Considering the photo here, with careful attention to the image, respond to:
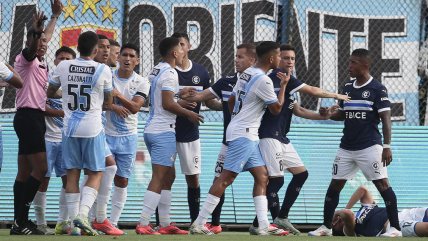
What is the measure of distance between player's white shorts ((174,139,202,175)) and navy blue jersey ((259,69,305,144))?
0.85 metres

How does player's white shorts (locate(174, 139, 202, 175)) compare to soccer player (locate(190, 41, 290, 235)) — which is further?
player's white shorts (locate(174, 139, 202, 175))

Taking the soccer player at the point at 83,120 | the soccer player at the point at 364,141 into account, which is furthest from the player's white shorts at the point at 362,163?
the soccer player at the point at 83,120

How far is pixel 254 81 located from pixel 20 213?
2.98 metres

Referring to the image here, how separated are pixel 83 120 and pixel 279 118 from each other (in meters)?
2.45

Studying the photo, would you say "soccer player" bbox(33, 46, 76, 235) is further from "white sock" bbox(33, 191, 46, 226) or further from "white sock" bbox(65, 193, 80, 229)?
"white sock" bbox(65, 193, 80, 229)

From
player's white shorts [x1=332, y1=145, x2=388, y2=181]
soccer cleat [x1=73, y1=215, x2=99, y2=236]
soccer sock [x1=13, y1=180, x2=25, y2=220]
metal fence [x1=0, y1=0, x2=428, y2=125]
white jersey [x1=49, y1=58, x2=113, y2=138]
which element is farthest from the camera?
metal fence [x1=0, y1=0, x2=428, y2=125]

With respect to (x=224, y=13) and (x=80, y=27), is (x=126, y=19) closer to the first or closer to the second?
(x=80, y=27)

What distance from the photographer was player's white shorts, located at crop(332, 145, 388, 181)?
6480 mm

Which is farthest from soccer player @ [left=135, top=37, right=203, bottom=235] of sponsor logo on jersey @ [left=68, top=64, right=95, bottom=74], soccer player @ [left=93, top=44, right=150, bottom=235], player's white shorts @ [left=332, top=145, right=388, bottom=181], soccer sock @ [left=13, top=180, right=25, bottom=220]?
player's white shorts @ [left=332, top=145, right=388, bottom=181]

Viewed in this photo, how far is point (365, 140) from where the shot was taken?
6578 millimetres

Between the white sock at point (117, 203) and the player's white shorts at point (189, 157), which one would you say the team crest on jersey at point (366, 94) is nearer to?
the player's white shorts at point (189, 157)

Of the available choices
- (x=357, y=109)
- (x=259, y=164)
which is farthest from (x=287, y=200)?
(x=357, y=109)

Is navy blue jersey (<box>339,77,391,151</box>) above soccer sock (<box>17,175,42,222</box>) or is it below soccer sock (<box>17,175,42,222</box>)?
above

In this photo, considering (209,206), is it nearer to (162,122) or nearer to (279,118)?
(162,122)
